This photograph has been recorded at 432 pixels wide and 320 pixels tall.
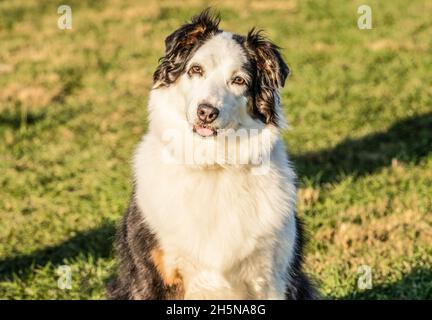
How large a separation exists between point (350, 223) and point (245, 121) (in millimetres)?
3053

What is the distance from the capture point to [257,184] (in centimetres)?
513

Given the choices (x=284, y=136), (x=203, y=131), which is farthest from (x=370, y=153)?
(x=203, y=131)

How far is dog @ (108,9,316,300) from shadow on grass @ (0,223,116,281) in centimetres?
236

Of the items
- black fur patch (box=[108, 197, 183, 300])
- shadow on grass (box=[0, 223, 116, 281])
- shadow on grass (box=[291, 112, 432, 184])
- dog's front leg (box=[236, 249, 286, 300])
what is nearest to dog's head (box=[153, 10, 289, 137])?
black fur patch (box=[108, 197, 183, 300])

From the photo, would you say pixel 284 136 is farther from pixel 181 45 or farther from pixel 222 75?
pixel 222 75

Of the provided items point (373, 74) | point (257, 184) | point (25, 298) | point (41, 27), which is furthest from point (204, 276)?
point (41, 27)

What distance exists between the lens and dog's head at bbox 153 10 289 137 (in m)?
4.92

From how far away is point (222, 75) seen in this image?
16.4 ft

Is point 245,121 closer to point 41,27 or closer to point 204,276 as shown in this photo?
point 204,276

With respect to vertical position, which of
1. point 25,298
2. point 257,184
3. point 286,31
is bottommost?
point 25,298

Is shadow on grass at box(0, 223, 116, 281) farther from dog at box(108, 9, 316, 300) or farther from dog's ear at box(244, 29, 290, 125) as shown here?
dog's ear at box(244, 29, 290, 125)

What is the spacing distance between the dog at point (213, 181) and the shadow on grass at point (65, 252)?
93.0 inches

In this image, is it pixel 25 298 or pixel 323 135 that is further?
pixel 323 135

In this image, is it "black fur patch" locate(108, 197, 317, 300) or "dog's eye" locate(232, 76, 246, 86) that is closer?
"black fur patch" locate(108, 197, 317, 300)
